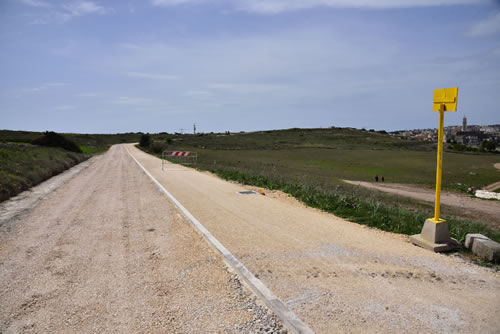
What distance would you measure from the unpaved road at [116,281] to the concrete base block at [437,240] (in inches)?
148

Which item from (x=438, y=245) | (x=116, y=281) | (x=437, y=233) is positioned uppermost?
(x=437, y=233)

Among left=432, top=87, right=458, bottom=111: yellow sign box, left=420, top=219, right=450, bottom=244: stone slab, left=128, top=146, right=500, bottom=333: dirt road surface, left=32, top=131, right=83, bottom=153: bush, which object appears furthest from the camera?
left=32, top=131, right=83, bottom=153: bush

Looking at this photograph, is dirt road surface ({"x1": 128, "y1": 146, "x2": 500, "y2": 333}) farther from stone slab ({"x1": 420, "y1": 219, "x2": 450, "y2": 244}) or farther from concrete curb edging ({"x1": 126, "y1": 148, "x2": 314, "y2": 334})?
stone slab ({"x1": 420, "y1": 219, "x2": 450, "y2": 244})

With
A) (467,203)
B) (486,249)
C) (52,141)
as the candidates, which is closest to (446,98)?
(486,249)

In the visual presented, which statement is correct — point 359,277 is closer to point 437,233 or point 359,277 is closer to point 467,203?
point 437,233

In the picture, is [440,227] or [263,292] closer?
[263,292]

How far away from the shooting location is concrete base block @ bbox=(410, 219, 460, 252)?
6291mm

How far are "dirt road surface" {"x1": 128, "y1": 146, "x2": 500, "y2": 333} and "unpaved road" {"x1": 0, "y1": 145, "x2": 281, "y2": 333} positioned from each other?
1.98 feet

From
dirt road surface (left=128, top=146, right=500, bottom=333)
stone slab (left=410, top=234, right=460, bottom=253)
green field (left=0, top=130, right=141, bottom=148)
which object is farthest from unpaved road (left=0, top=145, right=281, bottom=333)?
green field (left=0, top=130, right=141, bottom=148)

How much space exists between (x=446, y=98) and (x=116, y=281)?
6296 millimetres

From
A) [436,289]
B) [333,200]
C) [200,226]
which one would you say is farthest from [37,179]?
[436,289]

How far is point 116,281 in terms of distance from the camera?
16.0ft

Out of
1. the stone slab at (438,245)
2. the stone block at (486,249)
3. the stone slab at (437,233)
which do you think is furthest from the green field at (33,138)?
the stone block at (486,249)

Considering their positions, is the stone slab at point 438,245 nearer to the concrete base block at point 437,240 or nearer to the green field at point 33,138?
the concrete base block at point 437,240
